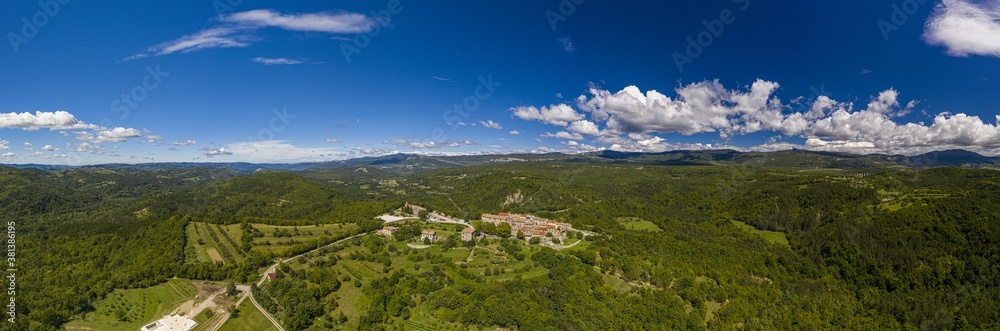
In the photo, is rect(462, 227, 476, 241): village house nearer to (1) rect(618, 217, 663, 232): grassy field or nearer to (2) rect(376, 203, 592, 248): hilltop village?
(2) rect(376, 203, 592, 248): hilltop village

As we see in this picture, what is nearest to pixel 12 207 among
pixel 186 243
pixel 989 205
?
pixel 186 243

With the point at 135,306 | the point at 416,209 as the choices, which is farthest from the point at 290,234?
the point at 416,209

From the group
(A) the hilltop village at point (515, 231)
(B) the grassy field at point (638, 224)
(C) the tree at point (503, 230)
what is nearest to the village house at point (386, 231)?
(A) the hilltop village at point (515, 231)

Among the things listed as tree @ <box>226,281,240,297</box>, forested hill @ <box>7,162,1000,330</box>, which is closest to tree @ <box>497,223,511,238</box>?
forested hill @ <box>7,162,1000,330</box>

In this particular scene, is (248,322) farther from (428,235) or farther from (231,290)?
(428,235)

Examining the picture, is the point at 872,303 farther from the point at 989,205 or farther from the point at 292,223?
the point at 292,223
